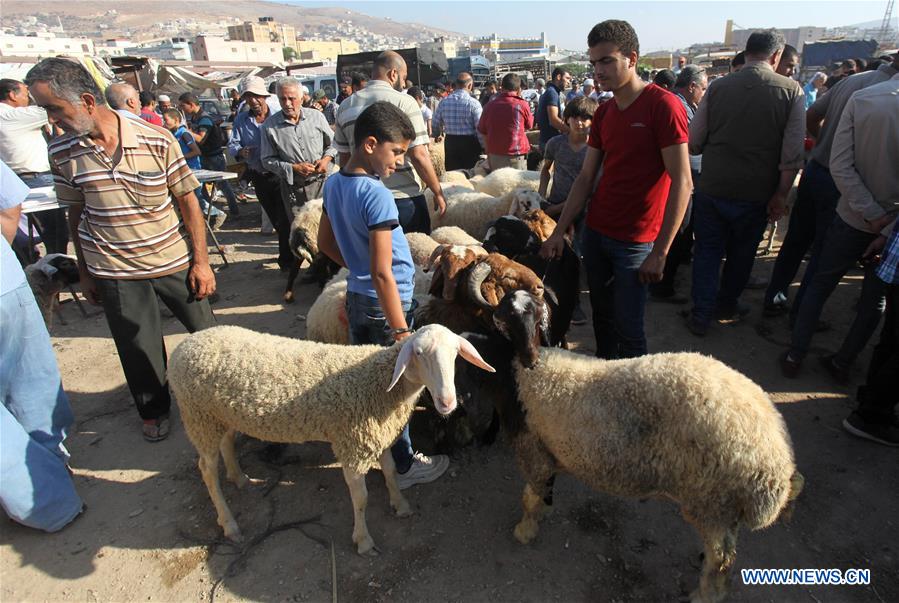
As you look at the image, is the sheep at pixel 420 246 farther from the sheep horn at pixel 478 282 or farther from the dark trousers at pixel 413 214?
the sheep horn at pixel 478 282

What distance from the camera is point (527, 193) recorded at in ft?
16.7

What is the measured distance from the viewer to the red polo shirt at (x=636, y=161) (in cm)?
277

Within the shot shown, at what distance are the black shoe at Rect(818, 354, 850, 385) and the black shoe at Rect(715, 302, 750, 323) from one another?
960 mm

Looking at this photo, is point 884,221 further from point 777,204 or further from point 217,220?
point 217,220

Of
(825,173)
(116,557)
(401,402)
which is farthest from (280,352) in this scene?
(825,173)

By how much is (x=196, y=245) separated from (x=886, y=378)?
4795mm

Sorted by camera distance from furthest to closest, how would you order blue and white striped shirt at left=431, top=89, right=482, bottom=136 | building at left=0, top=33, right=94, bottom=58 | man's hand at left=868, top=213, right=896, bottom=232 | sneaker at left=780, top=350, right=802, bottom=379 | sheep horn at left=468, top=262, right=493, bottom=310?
building at left=0, top=33, right=94, bottom=58 → blue and white striped shirt at left=431, top=89, right=482, bottom=136 → sneaker at left=780, top=350, right=802, bottom=379 → man's hand at left=868, top=213, right=896, bottom=232 → sheep horn at left=468, top=262, right=493, bottom=310

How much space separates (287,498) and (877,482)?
12.5ft

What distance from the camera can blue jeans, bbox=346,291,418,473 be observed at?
2.89 meters

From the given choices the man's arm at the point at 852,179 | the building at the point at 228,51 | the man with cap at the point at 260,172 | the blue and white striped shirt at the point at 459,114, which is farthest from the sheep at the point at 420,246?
the building at the point at 228,51

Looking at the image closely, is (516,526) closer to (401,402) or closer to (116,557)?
(401,402)

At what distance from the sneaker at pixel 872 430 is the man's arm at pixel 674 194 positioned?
192 cm

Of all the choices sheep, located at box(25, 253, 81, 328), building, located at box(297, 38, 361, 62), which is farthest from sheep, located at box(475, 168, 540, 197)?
building, located at box(297, 38, 361, 62)

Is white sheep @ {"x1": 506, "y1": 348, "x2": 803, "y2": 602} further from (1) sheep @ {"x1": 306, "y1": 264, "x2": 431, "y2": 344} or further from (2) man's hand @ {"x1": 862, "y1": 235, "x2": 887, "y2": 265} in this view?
(2) man's hand @ {"x1": 862, "y1": 235, "x2": 887, "y2": 265}
